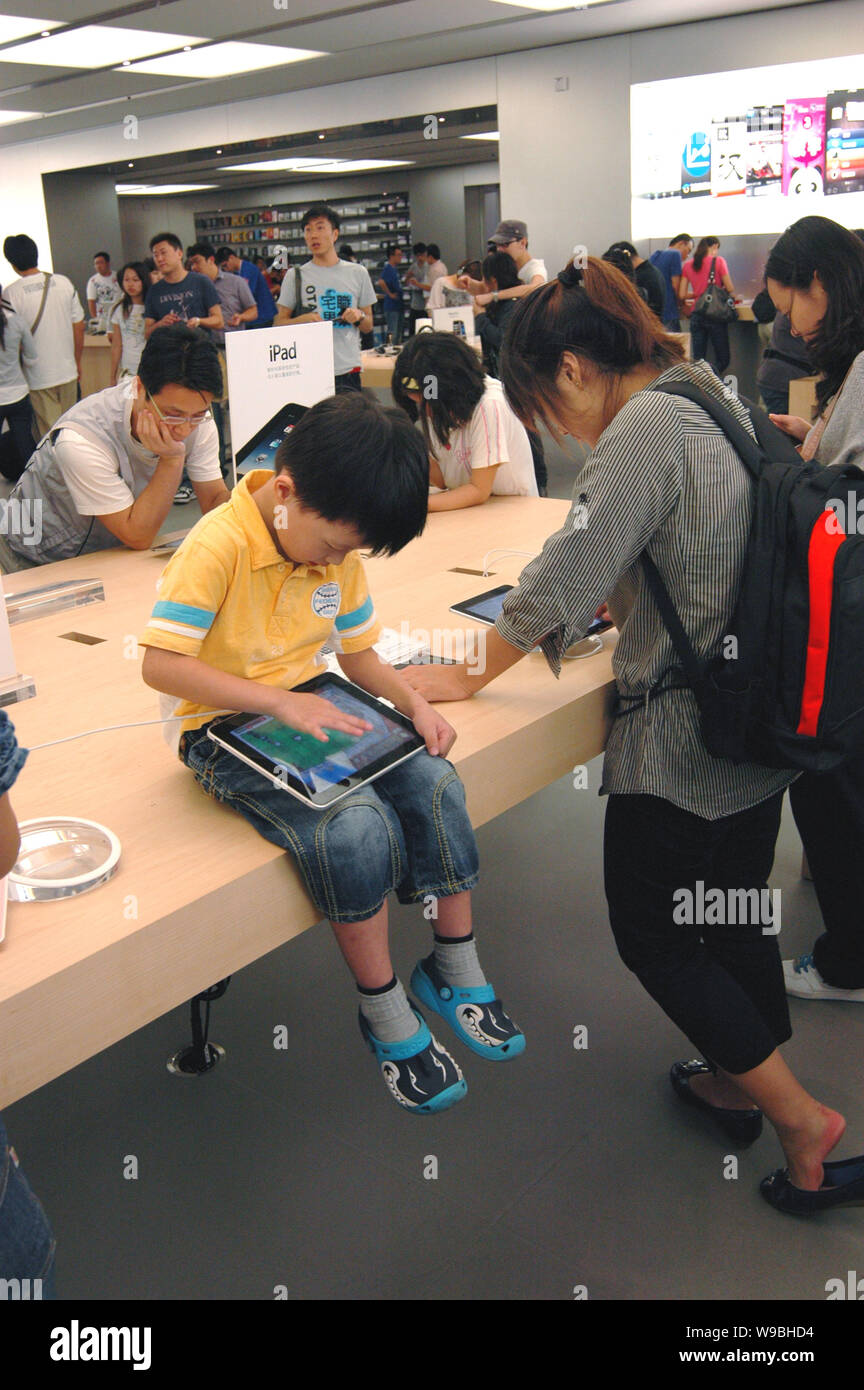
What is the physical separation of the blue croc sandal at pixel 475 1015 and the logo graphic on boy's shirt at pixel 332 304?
4.75 meters

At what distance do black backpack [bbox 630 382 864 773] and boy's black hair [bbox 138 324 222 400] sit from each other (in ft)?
4.03

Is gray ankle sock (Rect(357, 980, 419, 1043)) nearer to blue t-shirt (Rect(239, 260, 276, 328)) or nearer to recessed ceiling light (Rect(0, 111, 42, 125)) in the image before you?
blue t-shirt (Rect(239, 260, 276, 328))

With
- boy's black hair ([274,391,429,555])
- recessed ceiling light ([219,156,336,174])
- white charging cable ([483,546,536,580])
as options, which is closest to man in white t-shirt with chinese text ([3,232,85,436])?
white charging cable ([483,546,536,580])

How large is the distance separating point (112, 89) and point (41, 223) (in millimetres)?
4834

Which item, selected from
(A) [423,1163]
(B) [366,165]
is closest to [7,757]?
(A) [423,1163]

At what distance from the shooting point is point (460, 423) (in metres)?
3.03

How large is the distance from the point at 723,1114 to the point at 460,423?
1912 mm

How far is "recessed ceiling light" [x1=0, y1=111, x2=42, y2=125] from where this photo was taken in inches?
444

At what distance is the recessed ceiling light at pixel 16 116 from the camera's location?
37.0 ft

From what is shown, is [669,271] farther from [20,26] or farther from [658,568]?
[658,568]

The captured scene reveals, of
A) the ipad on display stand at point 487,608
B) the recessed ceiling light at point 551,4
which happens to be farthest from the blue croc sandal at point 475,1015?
the recessed ceiling light at point 551,4

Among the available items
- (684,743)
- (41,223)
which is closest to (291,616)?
(684,743)

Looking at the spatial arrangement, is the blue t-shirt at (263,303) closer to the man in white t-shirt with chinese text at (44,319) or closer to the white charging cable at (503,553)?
the man in white t-shirt with chinese text at (44,319)
